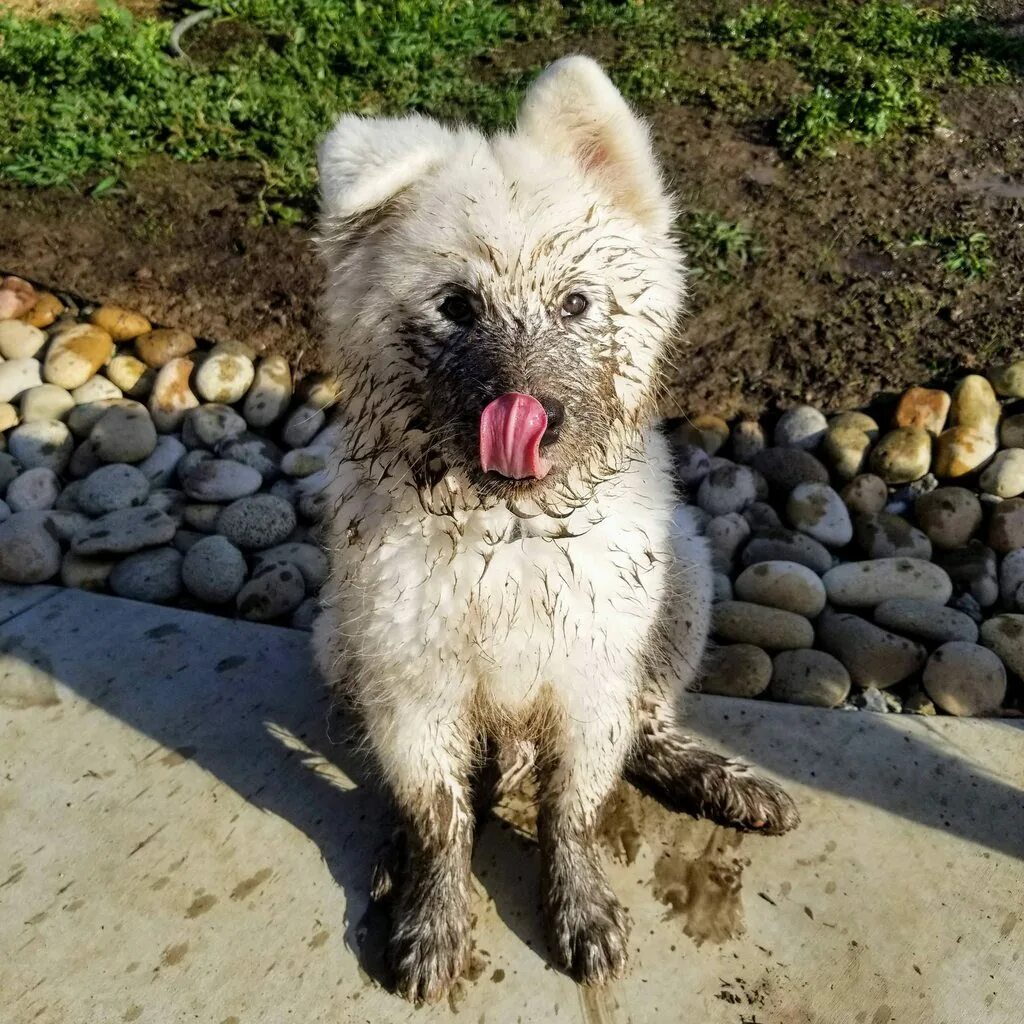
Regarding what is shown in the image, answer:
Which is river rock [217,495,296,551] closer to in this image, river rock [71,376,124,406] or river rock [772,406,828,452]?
river rock [71,376,124,406]

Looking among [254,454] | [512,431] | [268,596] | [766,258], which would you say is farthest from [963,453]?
[254,454]

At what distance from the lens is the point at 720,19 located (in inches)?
287

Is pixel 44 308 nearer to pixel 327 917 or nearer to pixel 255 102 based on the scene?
pixel 255 102

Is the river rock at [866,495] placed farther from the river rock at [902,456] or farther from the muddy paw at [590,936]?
the muddy paw at [590,936]

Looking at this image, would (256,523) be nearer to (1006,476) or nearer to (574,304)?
(574,304)

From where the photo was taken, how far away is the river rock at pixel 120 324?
5.43m

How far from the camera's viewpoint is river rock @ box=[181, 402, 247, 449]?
16.2 feet

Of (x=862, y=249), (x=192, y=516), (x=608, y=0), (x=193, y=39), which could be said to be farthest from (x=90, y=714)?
(x=608, y=0)

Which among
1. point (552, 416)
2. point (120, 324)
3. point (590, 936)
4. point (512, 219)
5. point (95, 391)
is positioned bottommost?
point (590, 936)

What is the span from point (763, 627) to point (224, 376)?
309cm

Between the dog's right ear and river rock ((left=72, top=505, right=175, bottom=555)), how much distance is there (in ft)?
7.57

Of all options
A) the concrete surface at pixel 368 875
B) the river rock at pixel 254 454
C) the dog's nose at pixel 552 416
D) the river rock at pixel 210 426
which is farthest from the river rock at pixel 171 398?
the dog's nose at pixel 552 416

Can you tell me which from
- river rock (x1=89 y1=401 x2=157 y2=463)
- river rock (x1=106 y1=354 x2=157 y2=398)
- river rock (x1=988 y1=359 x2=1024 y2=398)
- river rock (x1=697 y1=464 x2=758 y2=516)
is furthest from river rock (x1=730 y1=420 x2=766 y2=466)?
river rock (x1=106 y1=354 x2=157 y2=398)

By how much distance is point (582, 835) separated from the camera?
2.93 m
